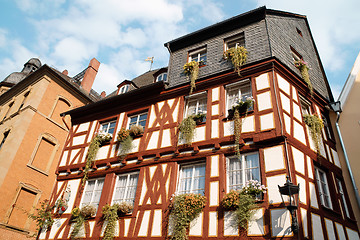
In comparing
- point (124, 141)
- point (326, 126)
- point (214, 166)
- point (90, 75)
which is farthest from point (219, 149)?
point (90, 75)

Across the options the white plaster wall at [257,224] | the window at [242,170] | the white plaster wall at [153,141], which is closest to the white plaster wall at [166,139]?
the white plaster wall at [153,141]

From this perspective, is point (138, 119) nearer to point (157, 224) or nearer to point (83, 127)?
point (83, 127)

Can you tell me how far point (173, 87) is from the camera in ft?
38.2

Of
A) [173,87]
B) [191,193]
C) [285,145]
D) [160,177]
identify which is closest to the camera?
[285,145]

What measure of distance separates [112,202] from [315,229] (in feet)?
21.1

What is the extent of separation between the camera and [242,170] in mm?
8344

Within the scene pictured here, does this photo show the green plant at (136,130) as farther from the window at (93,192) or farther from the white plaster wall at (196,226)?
the white plaster wall at (196,226)

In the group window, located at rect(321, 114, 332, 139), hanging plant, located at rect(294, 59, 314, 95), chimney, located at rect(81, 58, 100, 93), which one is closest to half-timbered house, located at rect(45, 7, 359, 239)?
window, located at rect(321, 114, 332, 139)

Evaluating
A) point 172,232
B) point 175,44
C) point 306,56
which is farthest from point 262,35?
point 172,232

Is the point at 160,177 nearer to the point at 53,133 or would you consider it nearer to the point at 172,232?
the point at 172,232

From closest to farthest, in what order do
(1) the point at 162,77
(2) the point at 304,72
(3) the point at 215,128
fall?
(3) the point at 215,128, (2) the point at 304,72, (1) the point at 162,77

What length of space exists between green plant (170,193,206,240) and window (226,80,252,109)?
3.35m

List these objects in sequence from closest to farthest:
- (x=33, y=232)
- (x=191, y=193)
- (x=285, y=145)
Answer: (x=285, y=145) → (x=191, y=193) → (x=33, y=232)

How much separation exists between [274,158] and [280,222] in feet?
5.59
